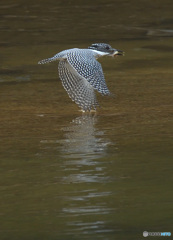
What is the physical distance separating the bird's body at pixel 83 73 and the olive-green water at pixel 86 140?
206 millimetres

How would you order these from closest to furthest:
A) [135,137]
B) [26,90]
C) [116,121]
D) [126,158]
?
[126,158]
[135,137]
[116,121]
[26,90]

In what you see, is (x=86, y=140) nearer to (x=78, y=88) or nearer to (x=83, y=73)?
(x=83, y=73)

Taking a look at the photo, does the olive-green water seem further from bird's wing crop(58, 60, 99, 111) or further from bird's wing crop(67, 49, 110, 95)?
bird's wing crop(67, 49, 110, 95)

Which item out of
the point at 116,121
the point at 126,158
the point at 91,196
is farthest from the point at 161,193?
the point at 116,121

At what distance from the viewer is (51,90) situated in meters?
12.2

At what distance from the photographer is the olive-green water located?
6.66m

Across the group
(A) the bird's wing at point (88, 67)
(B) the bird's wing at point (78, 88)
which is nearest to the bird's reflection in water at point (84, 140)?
(B) the bird's wing at point (78, 88)

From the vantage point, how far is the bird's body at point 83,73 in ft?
33.4

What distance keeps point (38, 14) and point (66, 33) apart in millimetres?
2476

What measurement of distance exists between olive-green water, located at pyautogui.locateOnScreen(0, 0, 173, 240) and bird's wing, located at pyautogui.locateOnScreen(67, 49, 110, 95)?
1.54 feet

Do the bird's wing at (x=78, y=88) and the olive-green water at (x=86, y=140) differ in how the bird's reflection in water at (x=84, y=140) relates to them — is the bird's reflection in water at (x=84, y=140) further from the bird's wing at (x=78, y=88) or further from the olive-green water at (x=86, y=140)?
the bird's wing at (x=78, y=88)

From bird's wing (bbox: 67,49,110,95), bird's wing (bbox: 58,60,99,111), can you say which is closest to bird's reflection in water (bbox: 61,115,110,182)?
bird's wing (bbox: 58,60,99,111)

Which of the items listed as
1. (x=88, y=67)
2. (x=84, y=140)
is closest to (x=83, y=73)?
(x=88, y=67)

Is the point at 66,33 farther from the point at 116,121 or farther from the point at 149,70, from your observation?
the point at 116,121
